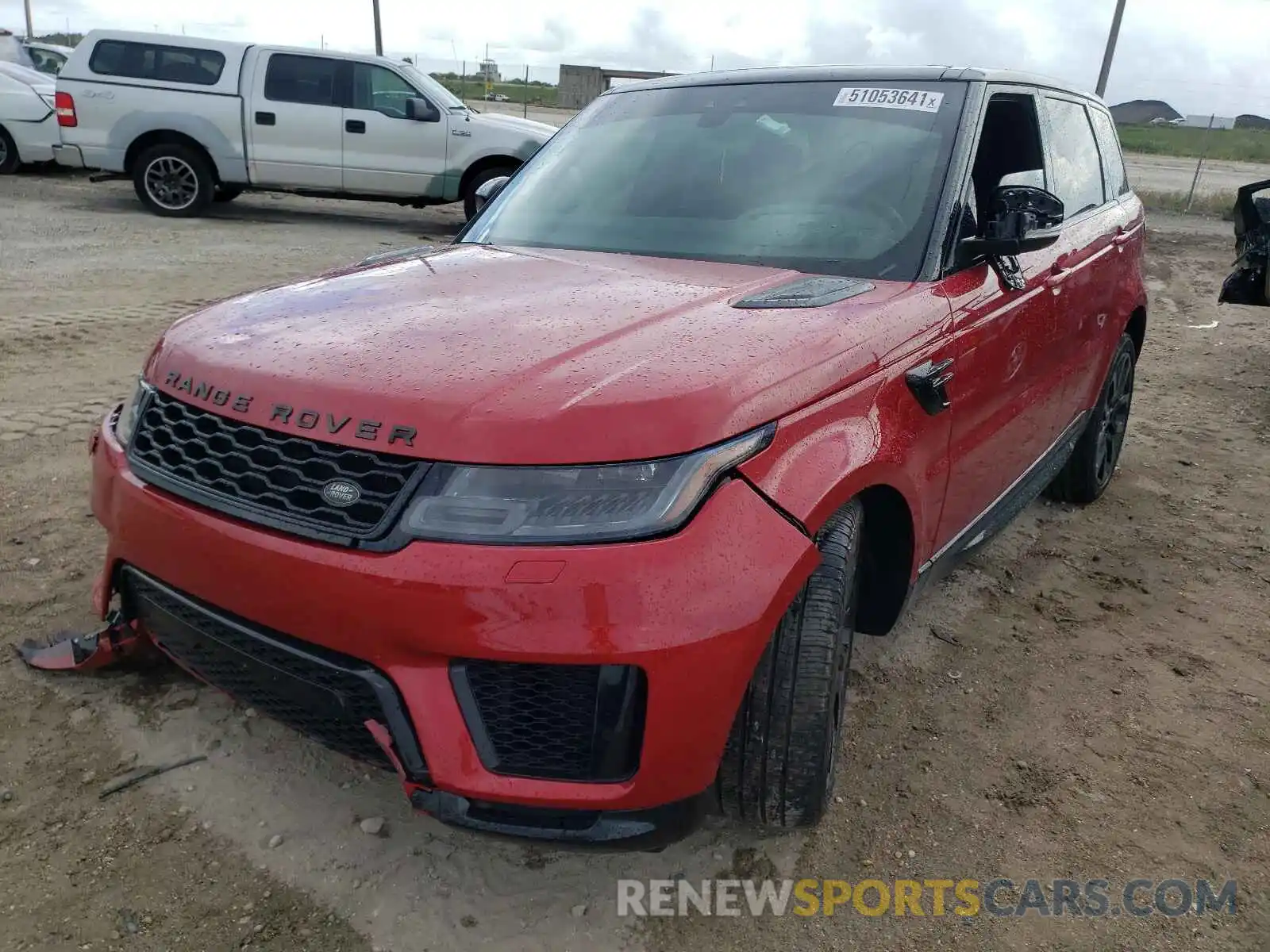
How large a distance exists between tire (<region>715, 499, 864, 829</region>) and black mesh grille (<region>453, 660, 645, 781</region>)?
308mm

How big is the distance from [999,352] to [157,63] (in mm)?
10968

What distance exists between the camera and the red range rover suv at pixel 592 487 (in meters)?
1.71

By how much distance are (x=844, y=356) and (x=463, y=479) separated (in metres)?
0.85

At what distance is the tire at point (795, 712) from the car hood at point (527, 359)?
0.38 meters

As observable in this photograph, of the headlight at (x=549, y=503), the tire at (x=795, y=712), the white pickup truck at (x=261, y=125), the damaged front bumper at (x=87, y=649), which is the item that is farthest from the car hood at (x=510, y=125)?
the headlight at (x=549, y=503)

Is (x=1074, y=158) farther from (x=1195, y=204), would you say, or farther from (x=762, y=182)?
(x=1195, y=204)

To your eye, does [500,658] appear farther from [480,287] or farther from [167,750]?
[167,750]

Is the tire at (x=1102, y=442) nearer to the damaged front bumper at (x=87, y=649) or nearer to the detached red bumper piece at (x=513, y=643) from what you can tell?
the detached red bumper piece at (x=513, y=643)

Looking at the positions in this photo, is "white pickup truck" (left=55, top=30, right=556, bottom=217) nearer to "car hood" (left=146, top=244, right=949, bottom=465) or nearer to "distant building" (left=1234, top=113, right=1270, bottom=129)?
"car hood" (left=146, top=244, right=949, bottom=465)

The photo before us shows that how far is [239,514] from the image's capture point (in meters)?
1.87

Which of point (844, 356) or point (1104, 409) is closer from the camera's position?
point (844, 356)

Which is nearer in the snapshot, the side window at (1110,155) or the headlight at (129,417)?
the headlight at (129,417)

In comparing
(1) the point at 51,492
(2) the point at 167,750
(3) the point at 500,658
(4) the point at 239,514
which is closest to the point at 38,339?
(1) the point at 51,492

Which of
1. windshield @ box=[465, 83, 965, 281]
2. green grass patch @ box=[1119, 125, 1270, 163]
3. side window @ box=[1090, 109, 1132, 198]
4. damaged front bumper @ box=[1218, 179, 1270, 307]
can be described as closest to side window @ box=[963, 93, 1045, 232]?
windshield @ box=[465, 83, 965, 281]
